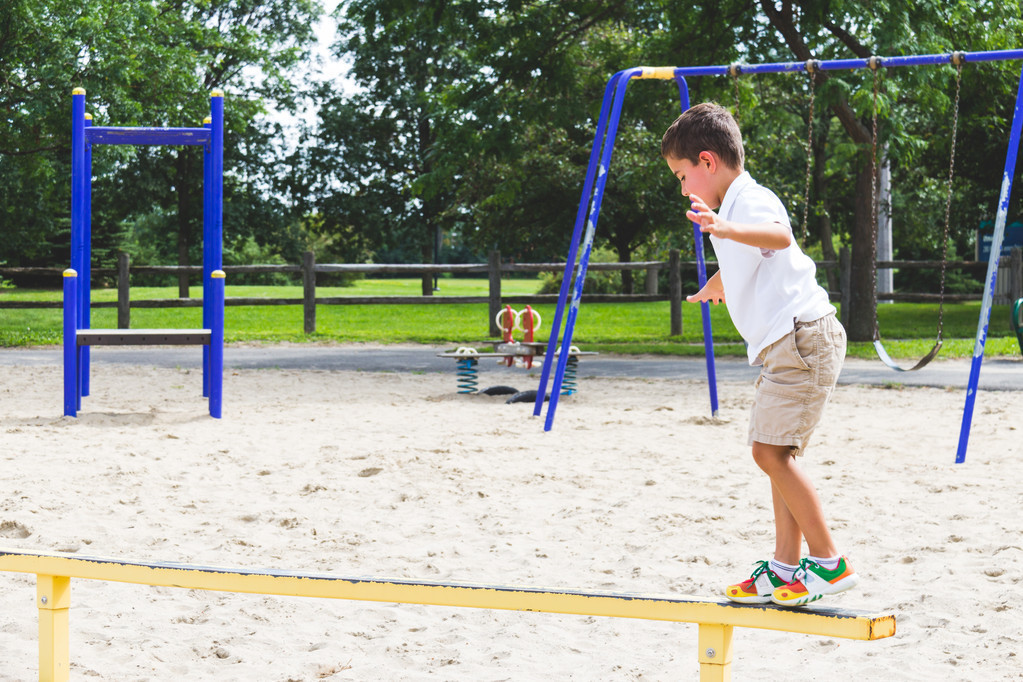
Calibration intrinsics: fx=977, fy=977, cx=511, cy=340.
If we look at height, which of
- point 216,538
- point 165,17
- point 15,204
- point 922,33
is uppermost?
point 165,17

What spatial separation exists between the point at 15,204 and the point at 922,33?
15.5 meters

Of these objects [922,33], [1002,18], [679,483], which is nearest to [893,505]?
[679,483]

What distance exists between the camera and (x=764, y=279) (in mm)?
2604

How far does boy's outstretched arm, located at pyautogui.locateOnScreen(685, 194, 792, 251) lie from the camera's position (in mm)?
2432

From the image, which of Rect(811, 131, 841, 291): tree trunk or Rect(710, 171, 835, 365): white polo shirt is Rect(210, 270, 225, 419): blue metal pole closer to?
Rect(710, 171, 835, 365): white polo shirt

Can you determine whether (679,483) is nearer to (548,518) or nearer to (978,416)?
(548,518)

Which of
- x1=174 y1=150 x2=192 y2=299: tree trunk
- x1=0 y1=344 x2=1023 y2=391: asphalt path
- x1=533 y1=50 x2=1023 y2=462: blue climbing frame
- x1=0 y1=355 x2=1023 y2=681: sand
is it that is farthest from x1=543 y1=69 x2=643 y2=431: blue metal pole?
x1=174 y1=150 x2=192 y2=299: tree trunk

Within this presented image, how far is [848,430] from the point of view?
23.3 feet

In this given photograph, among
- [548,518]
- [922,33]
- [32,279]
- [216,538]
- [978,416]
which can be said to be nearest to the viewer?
[216,538]

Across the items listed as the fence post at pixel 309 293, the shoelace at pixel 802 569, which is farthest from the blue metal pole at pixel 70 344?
the fence post at pixel 309 293

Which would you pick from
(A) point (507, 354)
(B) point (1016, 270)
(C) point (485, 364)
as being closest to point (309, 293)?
(C) point (485, 364)

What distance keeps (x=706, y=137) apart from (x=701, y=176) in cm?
11

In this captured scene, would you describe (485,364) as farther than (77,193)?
Yes

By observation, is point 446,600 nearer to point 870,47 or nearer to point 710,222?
point 710,222
